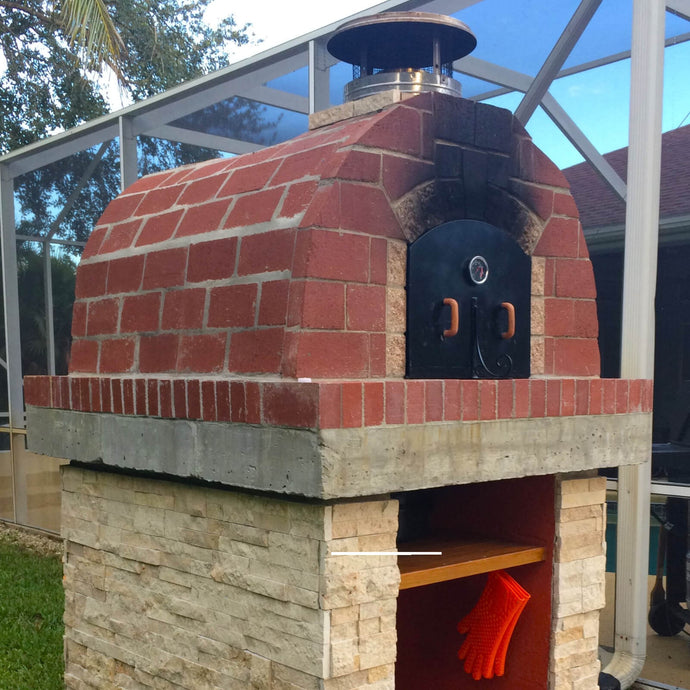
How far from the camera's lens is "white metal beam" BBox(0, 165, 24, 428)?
8211 millimetres

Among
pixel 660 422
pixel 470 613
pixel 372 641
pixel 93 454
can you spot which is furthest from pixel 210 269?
pixel 660 422

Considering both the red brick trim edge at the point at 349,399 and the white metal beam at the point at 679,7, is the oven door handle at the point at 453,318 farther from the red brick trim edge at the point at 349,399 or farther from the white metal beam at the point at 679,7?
the white metal beam at the point at 679,7

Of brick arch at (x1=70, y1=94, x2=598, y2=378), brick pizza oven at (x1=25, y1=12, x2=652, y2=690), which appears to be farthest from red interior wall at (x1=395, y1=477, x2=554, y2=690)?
brick arch at (x1=70, y1=94, x2=598, y2=378)

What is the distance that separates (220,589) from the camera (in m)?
2.66

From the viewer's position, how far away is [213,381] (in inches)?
102

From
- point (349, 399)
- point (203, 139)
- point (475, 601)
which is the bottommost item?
point (475, 601)

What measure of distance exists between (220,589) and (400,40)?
2.06m

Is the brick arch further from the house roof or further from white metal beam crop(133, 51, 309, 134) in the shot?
white metal beam crop(133, 51, 309, 134)

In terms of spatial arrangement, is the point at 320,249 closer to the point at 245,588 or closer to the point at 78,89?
the point at 245,588

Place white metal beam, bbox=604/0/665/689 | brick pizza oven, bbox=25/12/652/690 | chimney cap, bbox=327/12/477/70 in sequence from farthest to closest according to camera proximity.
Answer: white metal beam, bbox=604/0/665/689, chimney cap, bbox=327/12/477/70, brick pizza oven, bbox=25/12/652/690

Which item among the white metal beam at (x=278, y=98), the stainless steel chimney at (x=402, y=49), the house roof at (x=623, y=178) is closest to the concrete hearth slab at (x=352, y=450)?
the stainless steel chimney at (x=402, y=49)

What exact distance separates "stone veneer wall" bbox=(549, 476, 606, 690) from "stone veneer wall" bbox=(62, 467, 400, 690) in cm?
79

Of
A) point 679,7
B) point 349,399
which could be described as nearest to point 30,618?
point 349,399

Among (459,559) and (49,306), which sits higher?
(49,306)
